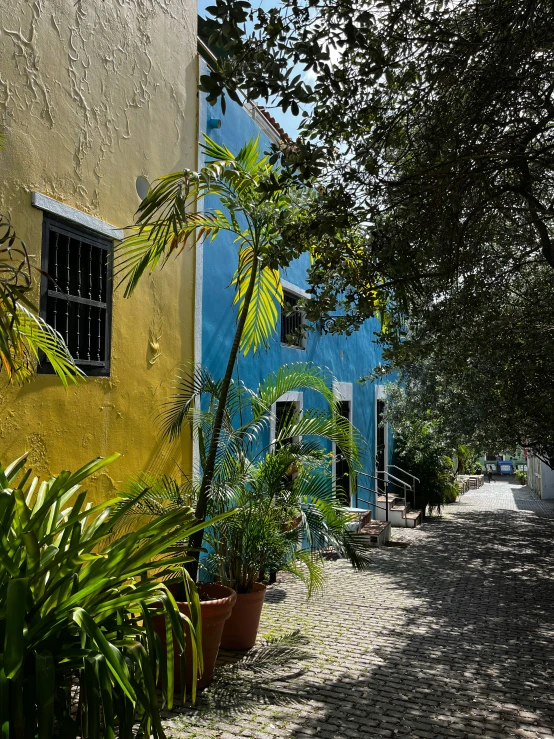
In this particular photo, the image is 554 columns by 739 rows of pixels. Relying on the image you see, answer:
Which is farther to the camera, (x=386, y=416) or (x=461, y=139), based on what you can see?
(x=386, y=416)

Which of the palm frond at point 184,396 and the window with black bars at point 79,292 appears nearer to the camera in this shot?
the window with black bars at point 79,292

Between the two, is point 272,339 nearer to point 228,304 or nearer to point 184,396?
point 228,304

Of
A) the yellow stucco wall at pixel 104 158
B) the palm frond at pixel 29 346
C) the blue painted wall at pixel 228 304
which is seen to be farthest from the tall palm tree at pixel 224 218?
the palm frond at pixel 29 346

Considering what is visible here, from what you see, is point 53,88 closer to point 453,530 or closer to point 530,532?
point 453,530

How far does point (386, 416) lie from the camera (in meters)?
14.8

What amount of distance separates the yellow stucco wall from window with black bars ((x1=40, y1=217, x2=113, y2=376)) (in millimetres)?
124

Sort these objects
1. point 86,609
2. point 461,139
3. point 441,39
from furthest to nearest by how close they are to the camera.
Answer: point 461,139
point 441,39
point 86,609

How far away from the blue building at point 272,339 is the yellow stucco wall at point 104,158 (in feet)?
1.32

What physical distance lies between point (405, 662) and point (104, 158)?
198 inches

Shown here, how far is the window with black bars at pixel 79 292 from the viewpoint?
15.9 ft

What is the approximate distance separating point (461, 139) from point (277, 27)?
5.88 feet

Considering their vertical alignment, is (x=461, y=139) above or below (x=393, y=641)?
above

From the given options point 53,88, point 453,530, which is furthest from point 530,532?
point 53,88

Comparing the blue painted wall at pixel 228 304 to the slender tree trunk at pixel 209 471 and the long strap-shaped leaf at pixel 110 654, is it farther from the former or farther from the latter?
the long strap-shaped leaf at pixel 110 654
